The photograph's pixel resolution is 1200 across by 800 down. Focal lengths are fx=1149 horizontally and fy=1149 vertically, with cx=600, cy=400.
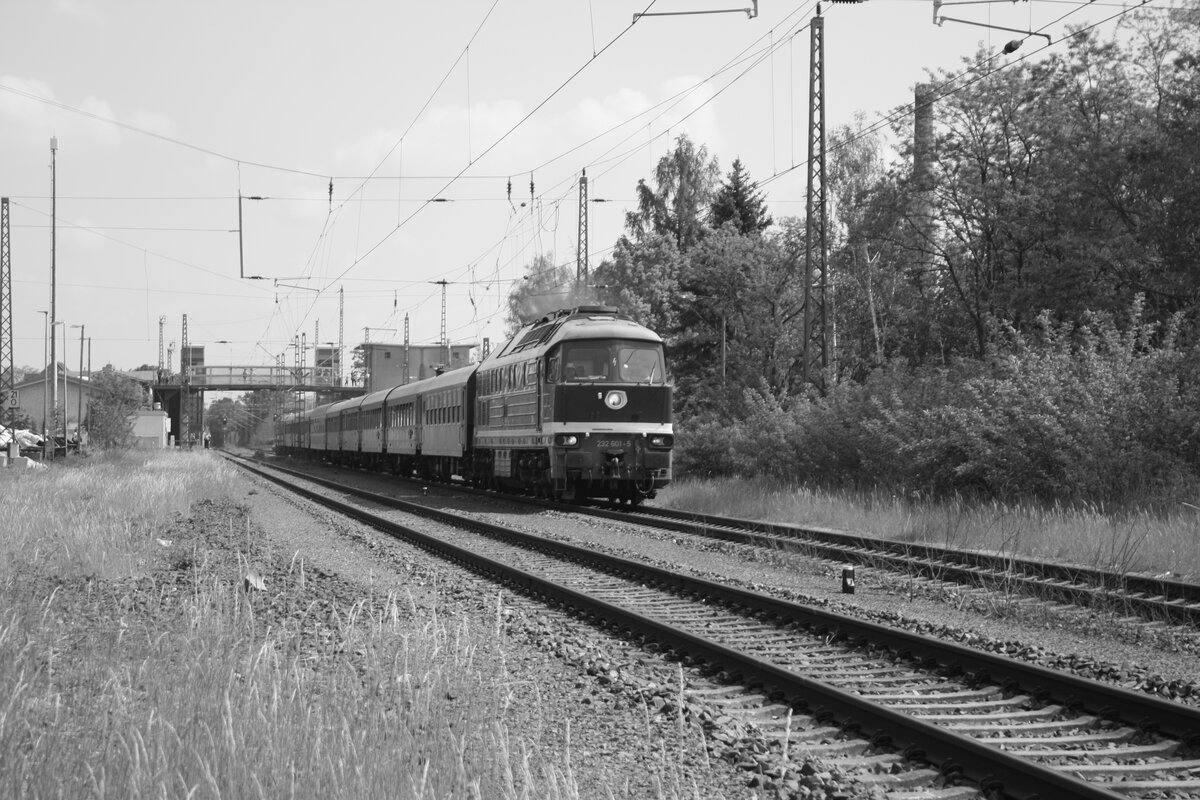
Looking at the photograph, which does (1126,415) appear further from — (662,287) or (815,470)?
(662,287)

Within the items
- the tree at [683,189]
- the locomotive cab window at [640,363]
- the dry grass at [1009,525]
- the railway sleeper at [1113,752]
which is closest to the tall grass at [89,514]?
the railway sleeper at [1113,752]

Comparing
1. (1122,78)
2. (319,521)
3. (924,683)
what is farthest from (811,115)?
(924,683)

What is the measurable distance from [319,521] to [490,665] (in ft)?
46.9

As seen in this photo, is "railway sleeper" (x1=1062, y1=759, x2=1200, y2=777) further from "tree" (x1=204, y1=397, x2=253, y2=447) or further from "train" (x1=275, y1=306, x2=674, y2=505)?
"tree" (x1=204, y1=397, x2=253, y2=447)

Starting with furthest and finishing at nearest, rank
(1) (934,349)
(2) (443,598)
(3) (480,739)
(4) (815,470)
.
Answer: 1. (1) (934,349)
2. (4) (815,470)
3. (2) (443,598)
4. (3) (480,739)

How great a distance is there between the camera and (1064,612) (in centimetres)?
966

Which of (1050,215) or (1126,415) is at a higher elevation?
(1050,215)

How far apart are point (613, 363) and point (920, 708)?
16222 millimetres

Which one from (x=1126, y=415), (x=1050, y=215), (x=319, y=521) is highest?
(x=1050, y=215)

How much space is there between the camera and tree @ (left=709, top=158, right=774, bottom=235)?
1992 inches

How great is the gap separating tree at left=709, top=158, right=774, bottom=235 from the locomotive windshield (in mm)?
28531

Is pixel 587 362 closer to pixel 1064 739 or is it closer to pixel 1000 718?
pixel 1000 718

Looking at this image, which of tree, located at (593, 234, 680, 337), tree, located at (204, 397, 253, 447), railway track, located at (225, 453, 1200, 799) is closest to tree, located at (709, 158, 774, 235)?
tree, located at (593, 234, 680, 337)

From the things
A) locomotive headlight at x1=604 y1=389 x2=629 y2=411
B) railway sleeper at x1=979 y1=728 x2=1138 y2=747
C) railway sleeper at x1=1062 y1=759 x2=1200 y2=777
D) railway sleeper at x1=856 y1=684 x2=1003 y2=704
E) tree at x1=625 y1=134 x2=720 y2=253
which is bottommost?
railway sleeper at x1=856 y1=684 x2=1003 y2=704
